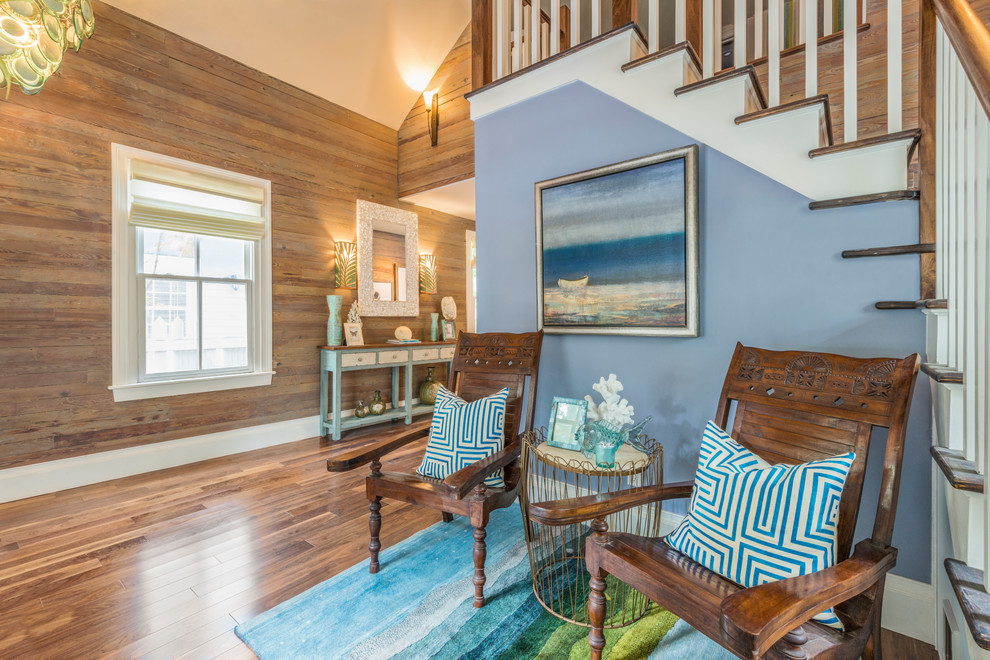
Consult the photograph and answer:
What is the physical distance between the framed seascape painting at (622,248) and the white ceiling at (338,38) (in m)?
2.76

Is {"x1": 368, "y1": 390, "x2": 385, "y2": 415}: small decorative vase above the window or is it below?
below

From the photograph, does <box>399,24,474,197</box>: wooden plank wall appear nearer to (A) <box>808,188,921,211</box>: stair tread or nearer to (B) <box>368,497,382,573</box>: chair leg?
(A) <box>808,188,921,211</box>: stair tread

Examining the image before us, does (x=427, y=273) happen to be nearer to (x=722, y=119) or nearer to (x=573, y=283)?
(x=573, y=283)

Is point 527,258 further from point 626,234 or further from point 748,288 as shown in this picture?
point 748,288

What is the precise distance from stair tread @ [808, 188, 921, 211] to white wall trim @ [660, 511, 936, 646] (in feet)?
4.57

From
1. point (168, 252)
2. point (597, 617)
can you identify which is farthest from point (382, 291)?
point (597, 617)

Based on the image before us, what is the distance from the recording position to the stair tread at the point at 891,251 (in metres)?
1.58

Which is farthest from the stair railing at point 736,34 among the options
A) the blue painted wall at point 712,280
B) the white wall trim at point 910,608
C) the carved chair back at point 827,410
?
the white wall trim at point 910,608

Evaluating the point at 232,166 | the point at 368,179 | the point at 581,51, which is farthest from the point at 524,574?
the point at 368,179

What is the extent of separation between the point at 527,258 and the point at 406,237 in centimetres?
268

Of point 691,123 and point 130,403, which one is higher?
point 691,123

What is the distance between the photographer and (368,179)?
15.5ft

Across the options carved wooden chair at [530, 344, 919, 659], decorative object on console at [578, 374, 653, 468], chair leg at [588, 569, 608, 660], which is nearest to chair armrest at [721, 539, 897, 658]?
carved wooden chair at [530, 344, 919, 659]

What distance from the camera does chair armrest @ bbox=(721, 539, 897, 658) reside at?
2.84ft
